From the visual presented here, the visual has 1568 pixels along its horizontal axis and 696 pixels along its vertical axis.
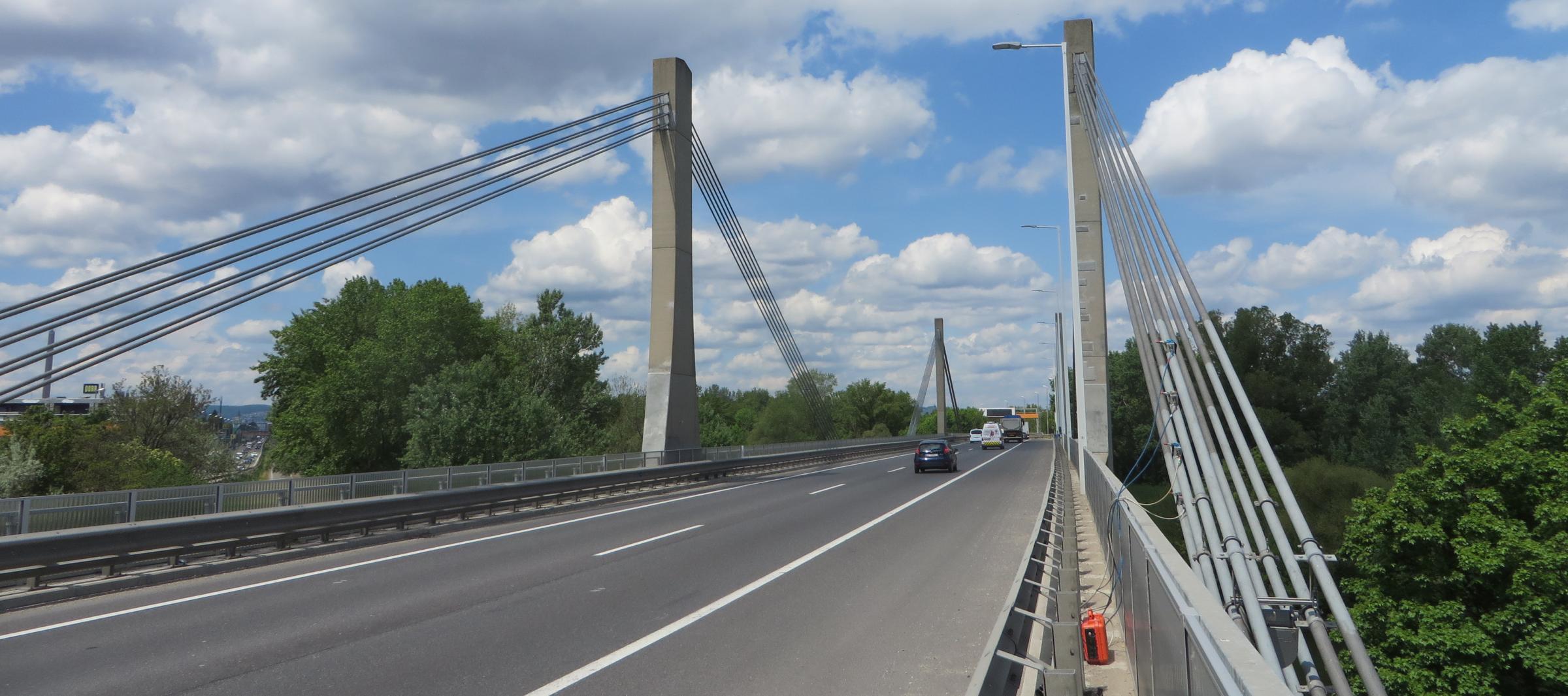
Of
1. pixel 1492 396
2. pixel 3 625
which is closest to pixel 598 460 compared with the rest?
pixel 3 625

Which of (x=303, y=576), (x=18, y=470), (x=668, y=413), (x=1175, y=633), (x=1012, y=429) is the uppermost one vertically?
(x=668, y=413)

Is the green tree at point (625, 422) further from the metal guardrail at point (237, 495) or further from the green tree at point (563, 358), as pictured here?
the metal guardrail at point (237, 495)

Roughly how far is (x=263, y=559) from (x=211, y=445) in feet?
167

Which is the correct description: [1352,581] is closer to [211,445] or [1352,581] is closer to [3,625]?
[3,625]

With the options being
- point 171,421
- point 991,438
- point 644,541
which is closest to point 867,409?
point 991,438

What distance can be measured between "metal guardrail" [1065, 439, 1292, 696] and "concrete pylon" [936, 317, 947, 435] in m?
86.4

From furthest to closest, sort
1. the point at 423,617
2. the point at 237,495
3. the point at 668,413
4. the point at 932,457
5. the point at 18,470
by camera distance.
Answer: the point at 932,457 → the point at 18,470 → the point at 668,413 → the point at 237,495 → the point at 423,617

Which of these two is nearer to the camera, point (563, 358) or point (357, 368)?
point (357, 368)

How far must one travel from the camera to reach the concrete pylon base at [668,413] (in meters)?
30.3

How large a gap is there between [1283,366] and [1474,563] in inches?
2241

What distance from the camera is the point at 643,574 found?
11828 millimetres

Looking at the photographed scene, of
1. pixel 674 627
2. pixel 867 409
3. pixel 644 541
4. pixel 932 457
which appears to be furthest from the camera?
pixel 867 409

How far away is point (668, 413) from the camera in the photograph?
30.4 m

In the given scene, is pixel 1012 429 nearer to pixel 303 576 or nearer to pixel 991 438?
pixel 991 438
